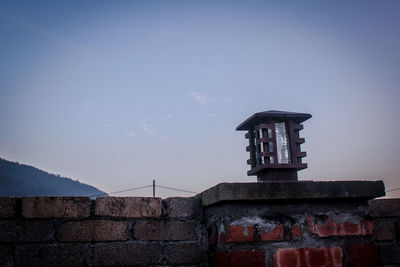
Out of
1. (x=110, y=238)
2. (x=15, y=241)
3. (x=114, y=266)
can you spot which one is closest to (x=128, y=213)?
(x=110, y=238)

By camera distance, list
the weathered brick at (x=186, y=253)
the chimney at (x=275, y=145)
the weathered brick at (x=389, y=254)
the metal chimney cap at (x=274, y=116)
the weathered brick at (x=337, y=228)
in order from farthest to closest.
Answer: the metal chimney cap at (x=274, y=116), the chimney at (x=275, y=145), the weathered brick at (x=389, y=254), the weathered brick at (x=186, y=253), the weathered brick at (x=337, y=228)

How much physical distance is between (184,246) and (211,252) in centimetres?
16

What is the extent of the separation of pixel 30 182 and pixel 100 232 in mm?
26882

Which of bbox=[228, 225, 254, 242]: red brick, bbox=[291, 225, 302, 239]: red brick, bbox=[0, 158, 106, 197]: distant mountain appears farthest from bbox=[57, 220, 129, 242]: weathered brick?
bbox=[0, 158, 106, 197]: distant mountain

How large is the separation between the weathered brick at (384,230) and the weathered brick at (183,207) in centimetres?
107

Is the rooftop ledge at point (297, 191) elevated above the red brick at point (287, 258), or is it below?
above

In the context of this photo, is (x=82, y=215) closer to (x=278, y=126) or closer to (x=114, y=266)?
(x=114, y=266)

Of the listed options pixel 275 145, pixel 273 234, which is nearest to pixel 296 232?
pixel 273 234

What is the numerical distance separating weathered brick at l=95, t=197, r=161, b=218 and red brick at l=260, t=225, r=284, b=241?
1.92 feet

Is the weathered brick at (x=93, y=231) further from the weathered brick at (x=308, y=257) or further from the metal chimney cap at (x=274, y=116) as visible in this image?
the metal chimney cap at (x=274, y=116)

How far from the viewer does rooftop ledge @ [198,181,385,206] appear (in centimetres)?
152

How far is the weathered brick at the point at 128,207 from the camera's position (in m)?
1.73

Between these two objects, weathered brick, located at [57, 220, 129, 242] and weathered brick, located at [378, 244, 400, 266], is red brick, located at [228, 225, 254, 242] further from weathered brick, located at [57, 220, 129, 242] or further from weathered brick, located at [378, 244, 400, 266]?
weathered brick, located at [378, 244, 400, 266]

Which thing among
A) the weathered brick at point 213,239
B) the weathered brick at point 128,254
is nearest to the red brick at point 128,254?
the weathered brick at point 128,254
